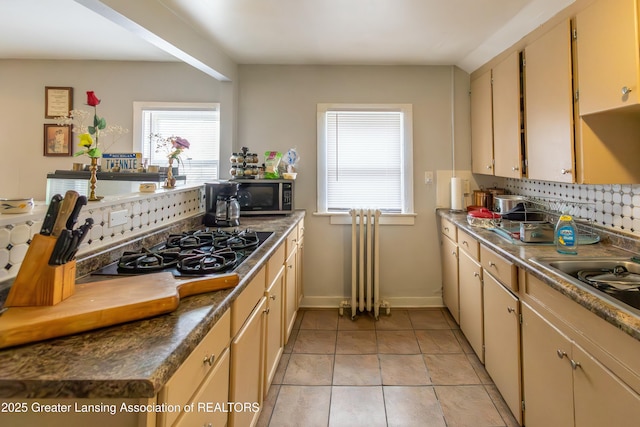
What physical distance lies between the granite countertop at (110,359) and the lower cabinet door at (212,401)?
183 millimetres

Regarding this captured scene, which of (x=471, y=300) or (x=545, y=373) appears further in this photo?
(x=471, y=300)

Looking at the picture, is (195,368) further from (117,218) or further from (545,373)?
(545,373)

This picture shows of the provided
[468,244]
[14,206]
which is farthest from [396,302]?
[14,206]

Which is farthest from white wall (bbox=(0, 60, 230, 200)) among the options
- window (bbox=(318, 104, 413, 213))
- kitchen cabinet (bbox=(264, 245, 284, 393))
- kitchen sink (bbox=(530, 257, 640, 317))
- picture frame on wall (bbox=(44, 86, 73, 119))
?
kitchen sink (bbox=(530, 257, 640, 317))

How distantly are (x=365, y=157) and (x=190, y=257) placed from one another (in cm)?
219

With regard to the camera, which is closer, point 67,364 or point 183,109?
point 67,364

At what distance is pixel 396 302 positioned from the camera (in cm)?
312

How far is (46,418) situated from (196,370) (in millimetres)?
305

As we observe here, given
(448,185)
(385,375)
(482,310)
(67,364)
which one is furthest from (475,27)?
(67,364)

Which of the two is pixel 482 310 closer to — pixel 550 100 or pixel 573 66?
pixel 550 100

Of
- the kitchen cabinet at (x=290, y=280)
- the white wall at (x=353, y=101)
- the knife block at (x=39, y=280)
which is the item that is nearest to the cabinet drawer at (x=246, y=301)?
the knife block at (x=39, y=280)

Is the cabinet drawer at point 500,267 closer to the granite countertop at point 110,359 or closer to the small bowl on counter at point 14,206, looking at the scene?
the granite countertop at point 110,359

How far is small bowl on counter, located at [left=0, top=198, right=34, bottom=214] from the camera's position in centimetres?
107

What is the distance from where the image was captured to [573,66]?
5.47 ft
